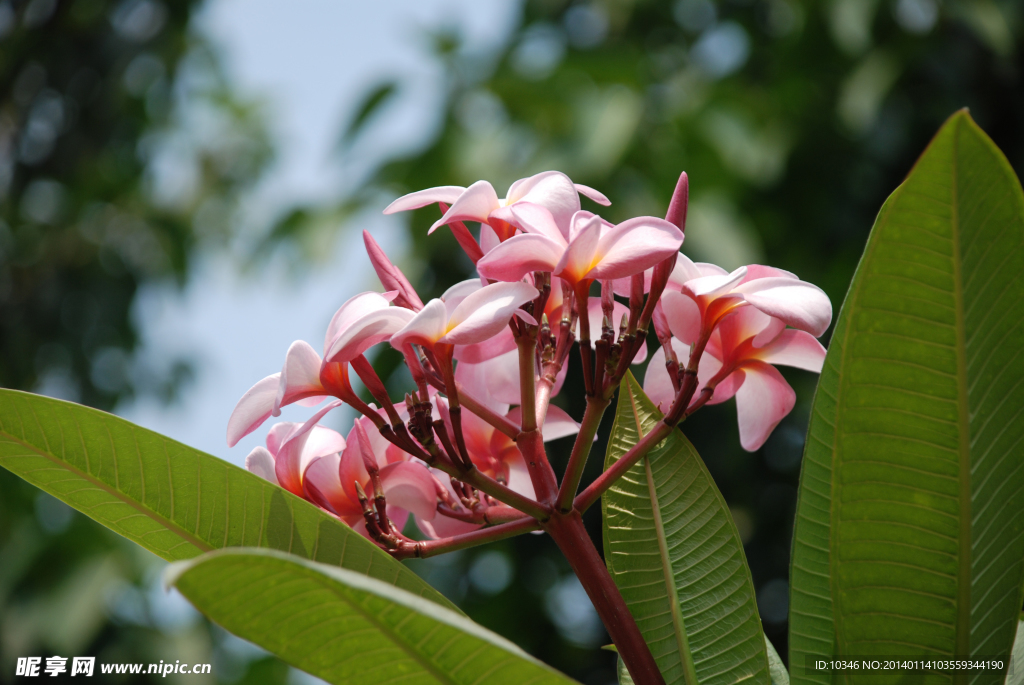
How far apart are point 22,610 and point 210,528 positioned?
285cm

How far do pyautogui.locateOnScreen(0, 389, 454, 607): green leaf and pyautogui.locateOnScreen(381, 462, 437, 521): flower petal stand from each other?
0.11 metres

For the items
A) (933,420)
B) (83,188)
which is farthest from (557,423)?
(83,188)

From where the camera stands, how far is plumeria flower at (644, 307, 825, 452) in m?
0.58

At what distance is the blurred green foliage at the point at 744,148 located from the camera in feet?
7.66

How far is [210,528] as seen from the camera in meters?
0.49

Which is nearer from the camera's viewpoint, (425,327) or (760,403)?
(425,327)

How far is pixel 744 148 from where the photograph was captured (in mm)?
2447

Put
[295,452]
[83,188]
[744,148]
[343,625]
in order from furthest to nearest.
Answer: [83,188] < [744,148] < [295,452] < [343,625]

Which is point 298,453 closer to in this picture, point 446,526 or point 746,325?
point 446,526

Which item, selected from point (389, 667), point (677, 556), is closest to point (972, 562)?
point (677, 556)

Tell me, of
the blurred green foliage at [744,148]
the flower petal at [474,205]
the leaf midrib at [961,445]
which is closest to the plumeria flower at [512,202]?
the flower petal at [474,205]

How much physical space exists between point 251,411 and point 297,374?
0.06 m

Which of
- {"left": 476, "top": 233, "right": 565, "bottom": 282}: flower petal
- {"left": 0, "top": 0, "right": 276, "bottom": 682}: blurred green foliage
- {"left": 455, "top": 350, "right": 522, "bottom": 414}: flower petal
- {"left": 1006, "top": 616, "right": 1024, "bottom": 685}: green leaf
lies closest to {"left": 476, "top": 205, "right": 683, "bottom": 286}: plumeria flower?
{"left": 476, "top": 233, "right": 565, "bottom": 282}: flower petal

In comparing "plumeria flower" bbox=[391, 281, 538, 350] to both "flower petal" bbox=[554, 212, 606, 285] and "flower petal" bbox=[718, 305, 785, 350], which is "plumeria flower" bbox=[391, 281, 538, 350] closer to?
"flower petal" bbox=[554, 212, 606, 285]
